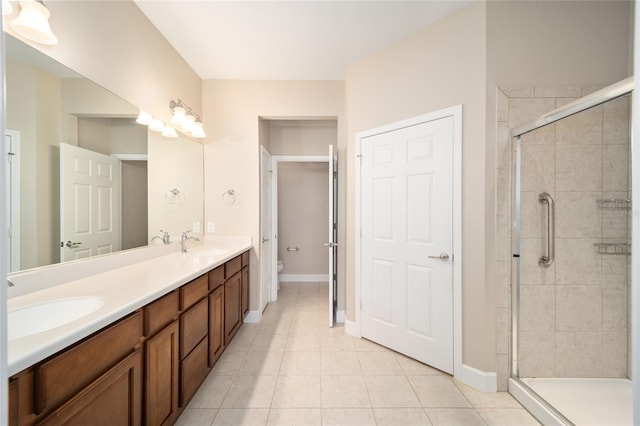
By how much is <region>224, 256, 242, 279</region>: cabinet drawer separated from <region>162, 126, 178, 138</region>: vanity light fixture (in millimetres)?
1233

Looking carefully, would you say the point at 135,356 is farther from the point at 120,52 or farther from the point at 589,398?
the point at 589,398

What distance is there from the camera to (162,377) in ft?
4.42

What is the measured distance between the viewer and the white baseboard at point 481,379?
1862 mm

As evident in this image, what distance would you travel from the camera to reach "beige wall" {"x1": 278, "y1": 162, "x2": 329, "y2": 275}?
4.77m

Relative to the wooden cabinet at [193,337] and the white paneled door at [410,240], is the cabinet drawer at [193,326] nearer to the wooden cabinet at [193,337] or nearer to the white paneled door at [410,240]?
the wooden cabinet at [193,337]

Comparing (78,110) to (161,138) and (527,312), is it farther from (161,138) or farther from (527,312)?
(527,312)

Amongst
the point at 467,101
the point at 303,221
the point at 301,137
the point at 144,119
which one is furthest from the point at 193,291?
the point at 303,221

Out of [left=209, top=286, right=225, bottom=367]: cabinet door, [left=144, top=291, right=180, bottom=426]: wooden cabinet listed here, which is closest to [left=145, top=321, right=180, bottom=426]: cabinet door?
[left=144, top=291, right=180, bottom=426]: wooden cabinet

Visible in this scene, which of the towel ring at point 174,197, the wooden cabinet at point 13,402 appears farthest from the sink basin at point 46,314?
the towel ring at point 174,197

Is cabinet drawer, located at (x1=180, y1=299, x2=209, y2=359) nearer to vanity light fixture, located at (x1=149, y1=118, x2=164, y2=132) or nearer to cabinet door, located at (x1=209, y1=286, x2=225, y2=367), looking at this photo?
cabinet door, located at (x1=209, y1=286, x2=225, y2=367)

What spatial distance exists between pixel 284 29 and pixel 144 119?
1.33 metres

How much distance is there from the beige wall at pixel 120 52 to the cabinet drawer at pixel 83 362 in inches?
55.0

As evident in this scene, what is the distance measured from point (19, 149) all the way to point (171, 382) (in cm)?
133

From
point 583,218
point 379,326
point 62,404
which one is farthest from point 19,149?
point 583,218
